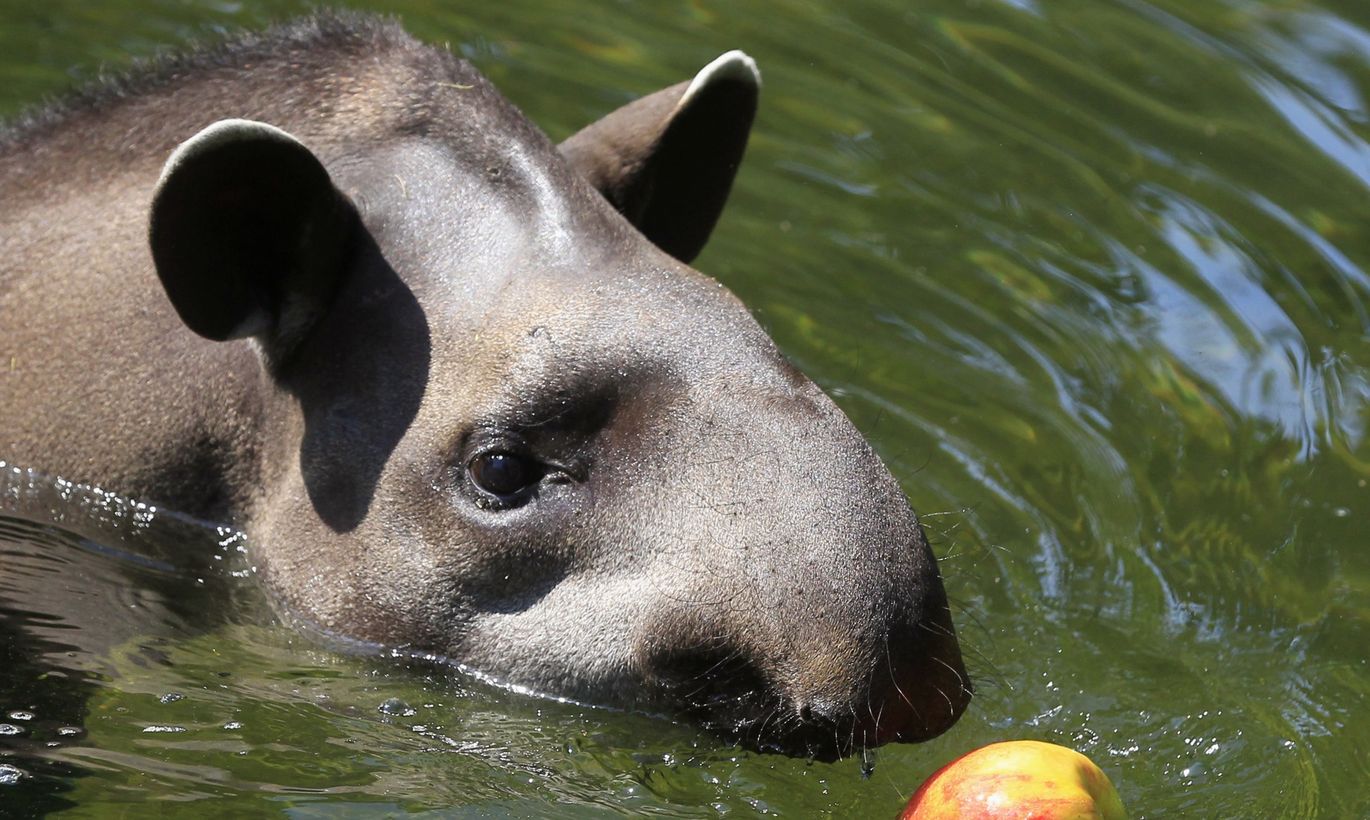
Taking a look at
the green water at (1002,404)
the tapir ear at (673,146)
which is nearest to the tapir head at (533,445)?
the green water at (1002,404)

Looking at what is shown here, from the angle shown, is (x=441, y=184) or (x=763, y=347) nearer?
(x=763, y=347)

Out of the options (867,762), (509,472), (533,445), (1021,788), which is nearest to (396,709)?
(509,472)

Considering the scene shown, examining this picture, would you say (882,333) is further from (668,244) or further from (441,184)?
(441,184)

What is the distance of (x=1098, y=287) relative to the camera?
1193 cm

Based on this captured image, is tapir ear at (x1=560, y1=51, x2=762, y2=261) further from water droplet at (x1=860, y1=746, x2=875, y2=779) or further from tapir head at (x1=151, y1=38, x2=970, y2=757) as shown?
water droplet at (x1=860, y1=746, x2=875, y2=779)

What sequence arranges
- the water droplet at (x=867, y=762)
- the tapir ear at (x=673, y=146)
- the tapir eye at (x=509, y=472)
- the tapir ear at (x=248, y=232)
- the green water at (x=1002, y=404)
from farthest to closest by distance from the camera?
the tapir ear at (x=673, y=146), the green water at (x=1002, y=404), the tapir eye at (x=509, y=472), the tapir ear at (x=248, y=232), the water droplet at (x=867, y=762)

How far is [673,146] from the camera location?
862cm

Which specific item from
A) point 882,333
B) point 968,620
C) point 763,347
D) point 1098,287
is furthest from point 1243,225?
point 763,347

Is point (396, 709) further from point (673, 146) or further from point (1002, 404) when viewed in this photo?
point (1002, 404)

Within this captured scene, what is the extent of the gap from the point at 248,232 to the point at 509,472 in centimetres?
133

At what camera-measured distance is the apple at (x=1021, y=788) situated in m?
5.90

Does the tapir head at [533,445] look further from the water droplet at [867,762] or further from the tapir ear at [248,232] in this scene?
the water droplet at [867,762]

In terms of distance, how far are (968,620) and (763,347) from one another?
7.25ft

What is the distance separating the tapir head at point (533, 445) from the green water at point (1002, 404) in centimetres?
39
